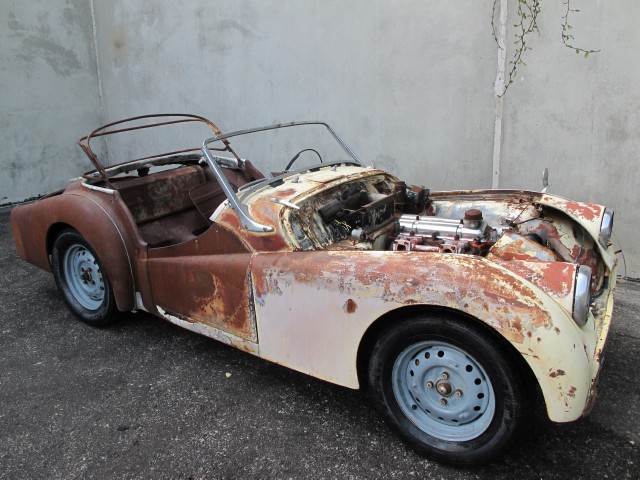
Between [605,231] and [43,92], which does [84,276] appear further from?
[43,92]

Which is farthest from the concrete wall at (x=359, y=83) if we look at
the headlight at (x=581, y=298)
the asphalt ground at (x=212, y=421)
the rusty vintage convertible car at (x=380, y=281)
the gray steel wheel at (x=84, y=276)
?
the gray steel wheel at (x=84, y=276)

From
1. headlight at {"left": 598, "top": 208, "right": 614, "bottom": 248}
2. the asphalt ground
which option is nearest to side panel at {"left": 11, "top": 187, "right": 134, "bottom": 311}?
the asphalt ground

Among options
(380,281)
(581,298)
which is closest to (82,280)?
(380,281)

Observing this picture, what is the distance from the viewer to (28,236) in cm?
413

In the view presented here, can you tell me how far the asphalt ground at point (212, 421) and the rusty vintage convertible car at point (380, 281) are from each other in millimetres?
242

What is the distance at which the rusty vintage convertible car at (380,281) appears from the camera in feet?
6.87

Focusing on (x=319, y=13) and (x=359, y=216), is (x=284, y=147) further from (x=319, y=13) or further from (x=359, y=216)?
(x=359, y=216)

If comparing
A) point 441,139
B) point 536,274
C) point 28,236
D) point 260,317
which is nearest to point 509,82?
point 441,139

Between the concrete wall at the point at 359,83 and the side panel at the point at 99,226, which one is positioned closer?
the side panel at the point at 99,226

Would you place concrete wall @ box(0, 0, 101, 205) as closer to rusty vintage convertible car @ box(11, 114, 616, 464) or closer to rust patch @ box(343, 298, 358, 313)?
rusty vintage convertible car @ box(11, 114, 616, 464)

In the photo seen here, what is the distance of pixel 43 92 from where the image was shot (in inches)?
302

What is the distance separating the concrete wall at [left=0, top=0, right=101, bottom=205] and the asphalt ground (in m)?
4.80

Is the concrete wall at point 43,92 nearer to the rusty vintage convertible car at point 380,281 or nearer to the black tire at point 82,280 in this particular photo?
the rusty vintage convertible car at point 380,281

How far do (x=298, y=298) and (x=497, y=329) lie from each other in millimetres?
979
